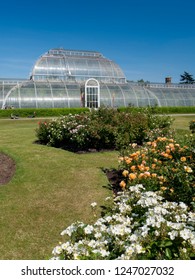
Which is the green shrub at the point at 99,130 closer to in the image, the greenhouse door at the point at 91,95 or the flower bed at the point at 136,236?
the flower bed at the point at 136,236

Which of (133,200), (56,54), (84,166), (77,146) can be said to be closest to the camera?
(133,200)

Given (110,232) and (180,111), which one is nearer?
(110,232)

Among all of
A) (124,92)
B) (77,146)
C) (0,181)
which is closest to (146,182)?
(0,181)

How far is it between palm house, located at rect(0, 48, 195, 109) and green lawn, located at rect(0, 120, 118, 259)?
18771 millimetres

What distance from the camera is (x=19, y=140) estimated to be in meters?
13.0

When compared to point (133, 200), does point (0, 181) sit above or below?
below

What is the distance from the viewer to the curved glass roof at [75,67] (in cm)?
3797

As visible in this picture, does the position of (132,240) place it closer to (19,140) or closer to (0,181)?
(0,181)

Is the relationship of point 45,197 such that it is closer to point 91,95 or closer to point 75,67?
point 91,95

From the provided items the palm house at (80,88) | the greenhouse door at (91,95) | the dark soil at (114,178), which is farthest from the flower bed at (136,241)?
the greenhouse door at (91,95)

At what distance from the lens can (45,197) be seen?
6359 mm

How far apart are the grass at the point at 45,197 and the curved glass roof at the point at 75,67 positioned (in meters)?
A: 29.1

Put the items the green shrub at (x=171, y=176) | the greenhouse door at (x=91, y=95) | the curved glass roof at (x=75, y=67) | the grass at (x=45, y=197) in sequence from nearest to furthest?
the grass at (x=45, y=197) → the green shrub at (x=171, y=176) → the greenhouse door at (x=91, y=95) → the curved glass roof at (x=75, y=67)
